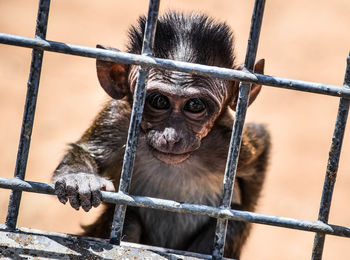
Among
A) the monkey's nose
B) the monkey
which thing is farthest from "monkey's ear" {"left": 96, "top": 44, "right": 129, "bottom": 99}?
the monkey's nose

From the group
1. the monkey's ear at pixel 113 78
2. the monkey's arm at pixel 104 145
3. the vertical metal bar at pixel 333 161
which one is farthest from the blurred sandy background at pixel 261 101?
the vertical metal bar at pixel 333 161

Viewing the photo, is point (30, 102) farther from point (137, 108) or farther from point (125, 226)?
point (125, 226)

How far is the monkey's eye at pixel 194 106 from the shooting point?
3.03 m

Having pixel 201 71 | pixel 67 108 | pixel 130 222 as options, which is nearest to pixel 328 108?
pixel 67 108

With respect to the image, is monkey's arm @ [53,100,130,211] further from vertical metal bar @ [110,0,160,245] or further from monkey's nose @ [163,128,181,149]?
vertical metal bar @ [110,0,160,245]

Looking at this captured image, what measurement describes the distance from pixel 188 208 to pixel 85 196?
48 cm

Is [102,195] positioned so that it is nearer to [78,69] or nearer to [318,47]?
[78,69]

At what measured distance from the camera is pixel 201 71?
1.98m

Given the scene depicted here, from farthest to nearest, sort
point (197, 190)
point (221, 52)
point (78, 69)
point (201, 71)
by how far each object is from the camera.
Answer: point (78, 69) → point (197, 190) → point (221, 52) → point (201, 71)

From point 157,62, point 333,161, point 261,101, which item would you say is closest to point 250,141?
point 333,161

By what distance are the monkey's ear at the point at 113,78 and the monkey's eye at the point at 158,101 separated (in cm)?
29

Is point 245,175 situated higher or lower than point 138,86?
lower

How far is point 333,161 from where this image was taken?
6.83 ft

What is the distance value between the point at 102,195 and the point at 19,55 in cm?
649
